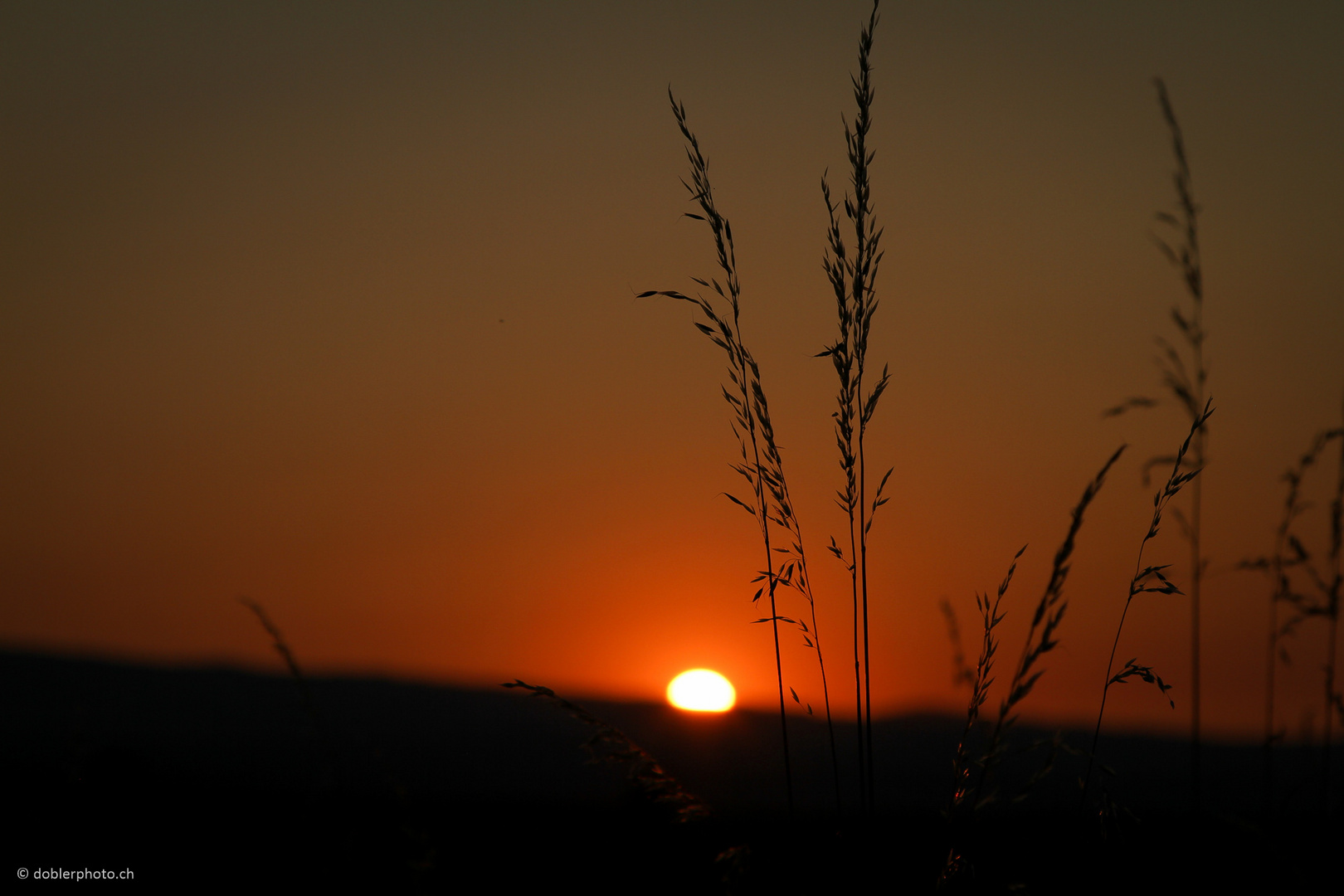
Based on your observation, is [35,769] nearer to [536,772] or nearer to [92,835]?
[92,835]

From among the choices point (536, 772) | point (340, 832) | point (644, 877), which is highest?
point (340, 832)

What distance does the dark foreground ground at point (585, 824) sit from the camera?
1592 mm

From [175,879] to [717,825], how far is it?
4.75ft

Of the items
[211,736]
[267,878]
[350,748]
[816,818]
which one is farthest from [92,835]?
[211,736]

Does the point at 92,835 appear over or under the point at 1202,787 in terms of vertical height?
under

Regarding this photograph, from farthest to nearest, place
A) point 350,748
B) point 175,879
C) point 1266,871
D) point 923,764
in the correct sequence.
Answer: point 923,764
point 175,879
point 1266,871
point 350,748

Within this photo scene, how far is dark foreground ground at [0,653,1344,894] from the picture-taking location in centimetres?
159

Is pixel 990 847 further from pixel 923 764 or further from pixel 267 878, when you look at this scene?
pixel 267 878

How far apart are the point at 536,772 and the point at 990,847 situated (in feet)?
11.9

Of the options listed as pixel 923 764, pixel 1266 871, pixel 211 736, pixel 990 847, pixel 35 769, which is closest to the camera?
pixel 1266 871

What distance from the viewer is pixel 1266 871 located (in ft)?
6.17

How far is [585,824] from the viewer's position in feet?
11.3

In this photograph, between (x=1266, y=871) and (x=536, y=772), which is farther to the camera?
(x=536, y=772)

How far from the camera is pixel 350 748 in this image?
1678 mm
